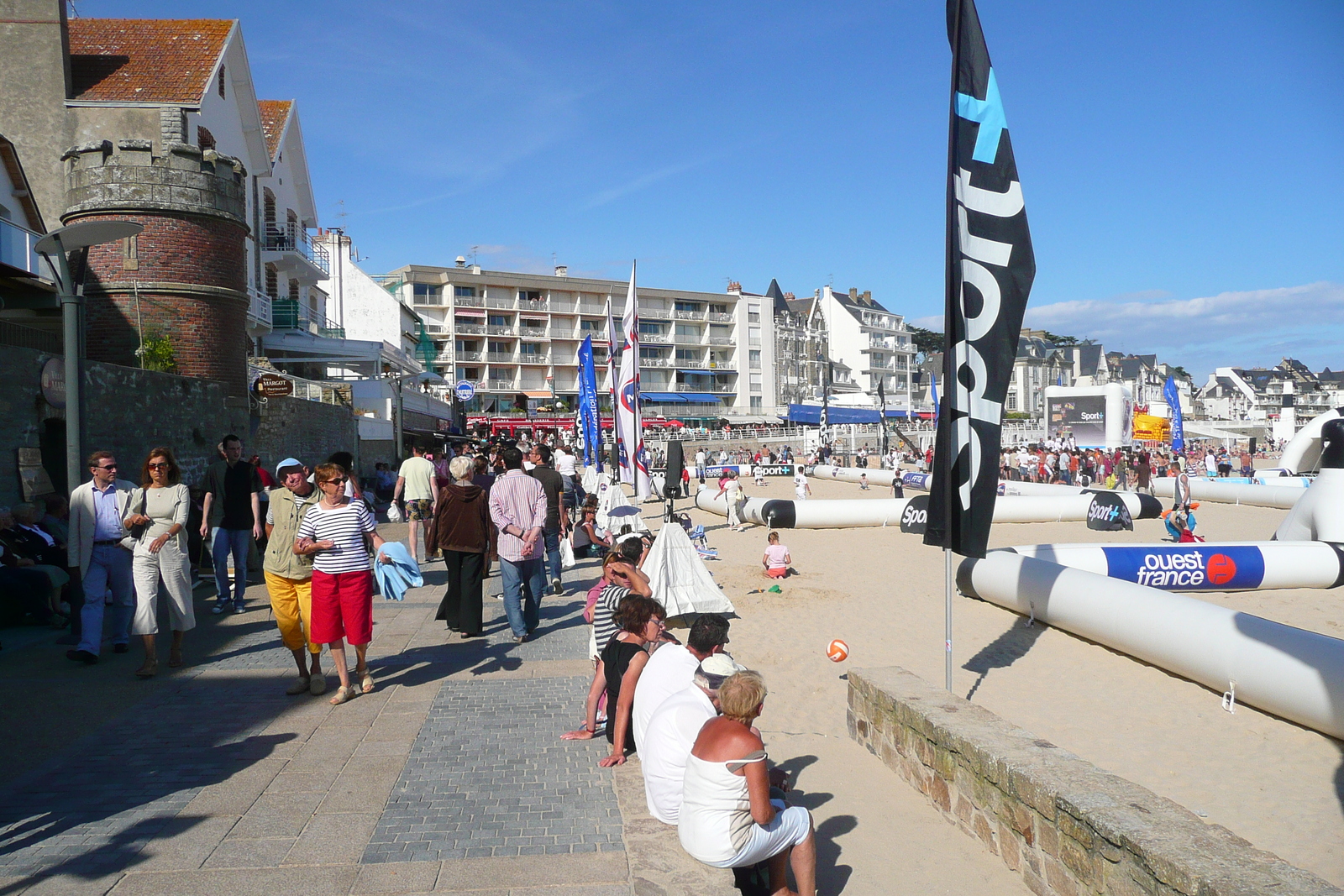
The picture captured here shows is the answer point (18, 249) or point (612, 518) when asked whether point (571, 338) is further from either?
point (612, 518)

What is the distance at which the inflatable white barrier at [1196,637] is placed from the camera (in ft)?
21.7

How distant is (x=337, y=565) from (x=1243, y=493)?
28.8 metres

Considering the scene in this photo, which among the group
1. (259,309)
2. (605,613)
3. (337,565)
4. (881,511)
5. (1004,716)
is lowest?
(1004,716)

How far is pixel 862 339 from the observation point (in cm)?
9731

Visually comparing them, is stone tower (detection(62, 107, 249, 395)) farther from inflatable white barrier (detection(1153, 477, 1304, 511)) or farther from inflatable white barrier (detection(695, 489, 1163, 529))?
inflatable white barrier (detection(1153, 477, 1304, 511))

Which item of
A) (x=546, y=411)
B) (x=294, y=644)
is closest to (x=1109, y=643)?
(x=294, y=644)

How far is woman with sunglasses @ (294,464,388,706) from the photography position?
5984 mm

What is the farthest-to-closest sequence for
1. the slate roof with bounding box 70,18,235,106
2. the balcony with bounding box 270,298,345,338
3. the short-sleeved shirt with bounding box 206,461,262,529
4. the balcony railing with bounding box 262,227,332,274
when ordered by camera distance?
the balcony railing with bounding box 262,227,332,274 → the balcony with bounding box 270,298,345,338 → the slate roof with bounding box 70,18,235,106 → the short-sleeved shirt with bounding box 206,461,262,529

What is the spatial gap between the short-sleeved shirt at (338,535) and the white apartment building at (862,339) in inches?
3604

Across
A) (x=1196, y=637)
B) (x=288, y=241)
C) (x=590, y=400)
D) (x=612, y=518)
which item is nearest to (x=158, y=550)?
(x=612, y=518)

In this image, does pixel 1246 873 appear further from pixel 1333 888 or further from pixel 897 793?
pixel 897 793

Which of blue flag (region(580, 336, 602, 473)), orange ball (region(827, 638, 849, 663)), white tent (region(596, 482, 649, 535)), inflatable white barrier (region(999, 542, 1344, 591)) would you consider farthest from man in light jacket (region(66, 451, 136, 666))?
blue flag (region(580, 336, 602, 473))

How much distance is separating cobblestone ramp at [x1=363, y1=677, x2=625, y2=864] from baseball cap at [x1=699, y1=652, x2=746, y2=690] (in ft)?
2.71

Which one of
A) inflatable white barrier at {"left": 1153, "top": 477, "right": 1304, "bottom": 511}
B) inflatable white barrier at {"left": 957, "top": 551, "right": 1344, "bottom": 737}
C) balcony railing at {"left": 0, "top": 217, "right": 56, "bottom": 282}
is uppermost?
balcony railing at {"left": 0, "top": 217, "right": 56, "bottom": 282}
